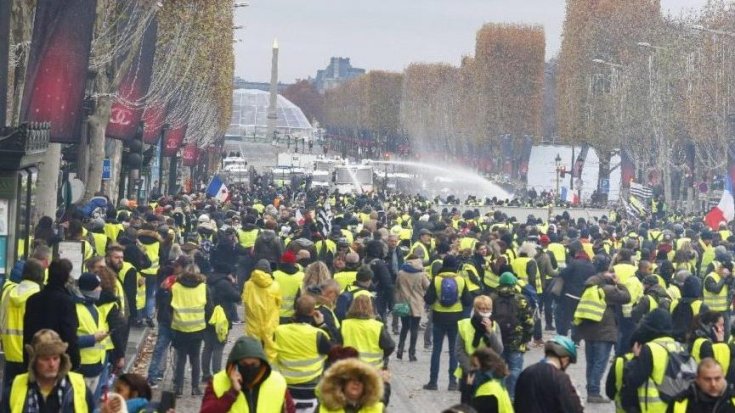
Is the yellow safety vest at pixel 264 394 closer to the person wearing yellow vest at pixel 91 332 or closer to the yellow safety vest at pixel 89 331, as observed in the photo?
the person wearing yellow vest at pixel 91 332

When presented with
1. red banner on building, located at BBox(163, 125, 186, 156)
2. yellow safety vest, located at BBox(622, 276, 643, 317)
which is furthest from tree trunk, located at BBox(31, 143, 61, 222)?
red banner on building, located at BBox(163, 125, 186, 156)

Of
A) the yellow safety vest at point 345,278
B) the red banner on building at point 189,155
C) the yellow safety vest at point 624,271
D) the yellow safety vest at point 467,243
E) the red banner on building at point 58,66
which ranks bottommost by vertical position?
the red banner on building at point 189,155

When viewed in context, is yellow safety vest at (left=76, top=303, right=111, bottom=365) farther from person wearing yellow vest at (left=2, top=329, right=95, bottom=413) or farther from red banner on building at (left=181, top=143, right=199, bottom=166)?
red banner on building at (left=181, top=143, right=199, bottom=166)

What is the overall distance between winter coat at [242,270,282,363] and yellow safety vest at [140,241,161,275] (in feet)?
21.8

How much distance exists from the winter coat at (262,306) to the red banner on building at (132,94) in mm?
19049

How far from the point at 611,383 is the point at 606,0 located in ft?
238

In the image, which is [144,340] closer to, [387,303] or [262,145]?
[387,303]

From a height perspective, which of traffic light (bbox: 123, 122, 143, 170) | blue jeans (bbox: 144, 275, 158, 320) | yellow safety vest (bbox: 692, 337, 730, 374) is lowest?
blue jeans (bbox: 144, 275, 158, 320)

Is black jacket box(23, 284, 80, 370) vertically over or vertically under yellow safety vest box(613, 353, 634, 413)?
over

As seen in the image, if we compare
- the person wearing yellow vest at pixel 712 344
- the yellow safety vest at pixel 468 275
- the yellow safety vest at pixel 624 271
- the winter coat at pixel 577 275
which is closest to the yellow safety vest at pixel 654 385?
the person wearing yellow vest at pixel 712 344

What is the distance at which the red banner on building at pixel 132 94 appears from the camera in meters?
36.6

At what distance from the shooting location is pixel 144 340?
23.2 m

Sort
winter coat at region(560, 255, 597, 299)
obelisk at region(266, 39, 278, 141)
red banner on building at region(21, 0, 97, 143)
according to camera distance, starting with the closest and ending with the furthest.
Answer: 1. red banner on building at region(21, 0, 97, 143)
2. winter coat at region(560, 255, 597, 299)
3. obelisk at region(266, 39, 278, 141)

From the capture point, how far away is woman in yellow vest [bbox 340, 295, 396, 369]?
14586 millimetres
